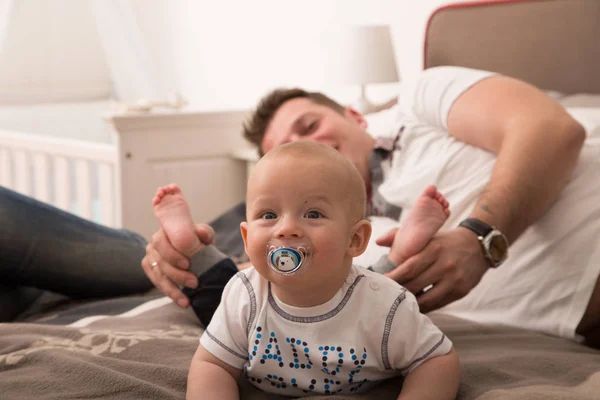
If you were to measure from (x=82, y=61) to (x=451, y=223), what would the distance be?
3.18m

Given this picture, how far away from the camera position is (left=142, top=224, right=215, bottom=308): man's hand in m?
1.12

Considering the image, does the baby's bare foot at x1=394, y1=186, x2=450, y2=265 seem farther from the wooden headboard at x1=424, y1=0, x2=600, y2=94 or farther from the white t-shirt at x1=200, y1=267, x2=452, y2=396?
the wooden headboard at x1=424, y1=0, x2=600, y2=94

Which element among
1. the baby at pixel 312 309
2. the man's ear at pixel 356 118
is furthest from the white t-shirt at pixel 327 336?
the man's ear at pixel 356 118

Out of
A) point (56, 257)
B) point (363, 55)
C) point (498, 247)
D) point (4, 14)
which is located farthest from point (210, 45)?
point (498, 247)

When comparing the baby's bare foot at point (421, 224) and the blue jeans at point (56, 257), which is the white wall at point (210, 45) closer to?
the blue jeans at point (56, 257)

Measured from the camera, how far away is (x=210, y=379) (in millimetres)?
801

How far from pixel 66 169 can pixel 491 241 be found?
1772 millimetres

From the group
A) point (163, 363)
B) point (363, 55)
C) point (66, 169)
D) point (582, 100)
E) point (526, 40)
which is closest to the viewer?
point (163, 363)

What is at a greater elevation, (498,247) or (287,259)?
(287,259)

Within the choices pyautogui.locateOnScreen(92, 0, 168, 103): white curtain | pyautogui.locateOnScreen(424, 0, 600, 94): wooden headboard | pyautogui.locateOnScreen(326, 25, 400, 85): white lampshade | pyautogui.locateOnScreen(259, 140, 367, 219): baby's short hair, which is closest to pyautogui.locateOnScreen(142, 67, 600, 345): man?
pyautogui.locateOnScreen(259, 140, 367, 219): baby's short hair

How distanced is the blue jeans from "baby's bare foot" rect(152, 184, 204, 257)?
12.4 inches

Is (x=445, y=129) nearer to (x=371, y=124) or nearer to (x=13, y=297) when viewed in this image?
(x=371, y=124)

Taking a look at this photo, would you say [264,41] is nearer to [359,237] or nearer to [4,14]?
[4,14]

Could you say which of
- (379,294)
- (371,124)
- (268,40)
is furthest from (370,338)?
(268,40)
